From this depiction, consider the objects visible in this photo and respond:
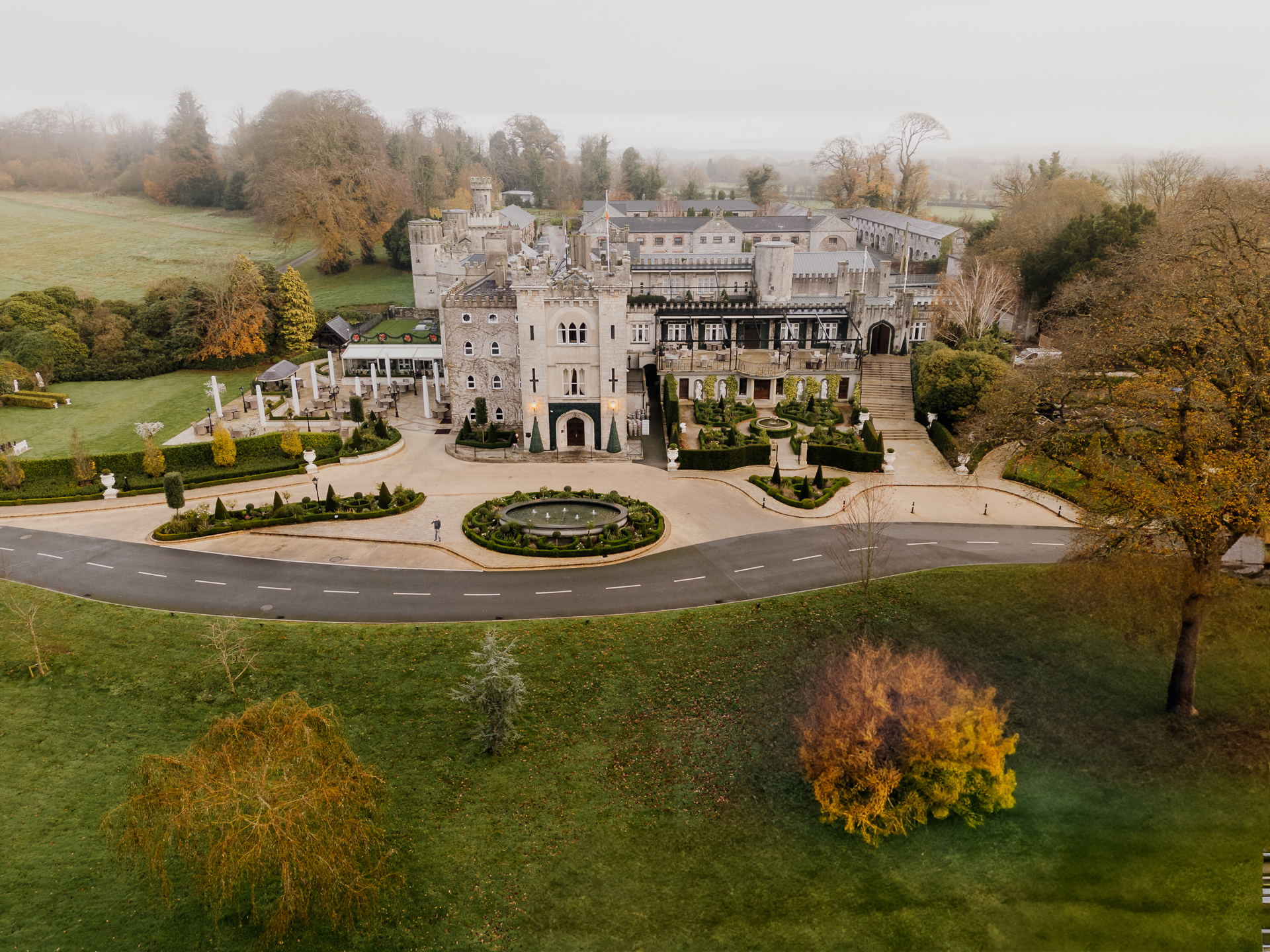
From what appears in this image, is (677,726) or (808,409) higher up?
(808,409)

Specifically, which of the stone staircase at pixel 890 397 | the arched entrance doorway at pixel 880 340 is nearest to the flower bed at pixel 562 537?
the stone staircase at pixel 890 397

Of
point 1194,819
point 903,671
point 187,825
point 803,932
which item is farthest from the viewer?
point 903,671

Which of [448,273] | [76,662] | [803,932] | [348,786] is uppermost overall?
[448,273]

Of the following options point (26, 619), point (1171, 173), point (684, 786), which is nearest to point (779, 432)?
point (684, 786)

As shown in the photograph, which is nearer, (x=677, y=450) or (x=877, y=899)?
(x=877, y=899)

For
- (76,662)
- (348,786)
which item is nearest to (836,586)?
(348,786)

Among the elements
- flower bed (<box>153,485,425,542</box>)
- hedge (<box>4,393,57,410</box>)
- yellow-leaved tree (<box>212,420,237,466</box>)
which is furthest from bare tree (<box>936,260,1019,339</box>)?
hedge (<box>4,393,57,410</box>)

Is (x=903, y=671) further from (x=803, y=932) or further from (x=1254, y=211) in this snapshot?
(x=1254, y=211)

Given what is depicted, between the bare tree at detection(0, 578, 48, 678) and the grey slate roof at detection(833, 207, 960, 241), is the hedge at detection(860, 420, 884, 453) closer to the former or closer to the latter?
the grey slate roof at detection(833, 207, 960, 241)
